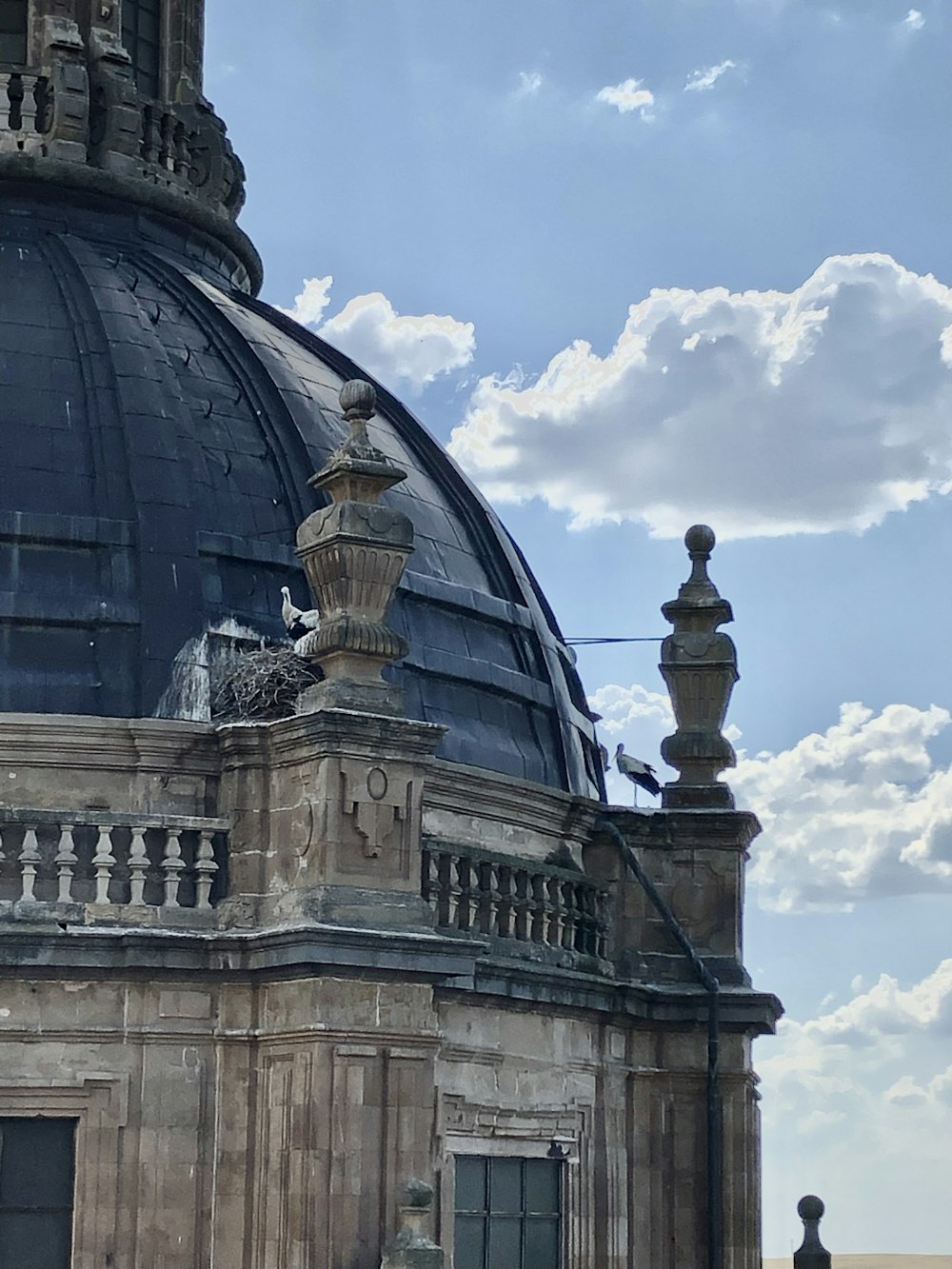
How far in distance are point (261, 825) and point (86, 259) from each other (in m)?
7.98

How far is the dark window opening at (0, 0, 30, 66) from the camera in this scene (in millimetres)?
32562

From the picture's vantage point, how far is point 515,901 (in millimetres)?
27656

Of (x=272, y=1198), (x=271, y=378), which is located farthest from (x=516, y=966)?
(x=271, y=378)

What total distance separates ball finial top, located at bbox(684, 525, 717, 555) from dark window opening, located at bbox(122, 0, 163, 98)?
8.59 metres

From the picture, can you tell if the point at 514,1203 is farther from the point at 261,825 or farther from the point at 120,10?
the point at 120,10

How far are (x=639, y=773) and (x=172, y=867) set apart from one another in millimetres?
7459

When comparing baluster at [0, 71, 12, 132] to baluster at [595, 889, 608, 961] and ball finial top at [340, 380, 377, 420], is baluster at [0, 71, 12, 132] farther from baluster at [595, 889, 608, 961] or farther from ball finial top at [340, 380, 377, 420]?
baluster at [595, 889, 608, 961]

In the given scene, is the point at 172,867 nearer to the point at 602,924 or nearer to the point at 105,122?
the point at 602,924

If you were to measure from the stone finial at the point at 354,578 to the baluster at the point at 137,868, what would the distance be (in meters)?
1.78

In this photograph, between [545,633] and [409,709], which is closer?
[409,709]

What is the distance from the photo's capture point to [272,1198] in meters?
24.0

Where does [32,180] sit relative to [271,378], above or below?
above

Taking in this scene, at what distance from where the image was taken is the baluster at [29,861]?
24.4m

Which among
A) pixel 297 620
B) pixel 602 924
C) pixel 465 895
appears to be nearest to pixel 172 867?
pixel 297 620
